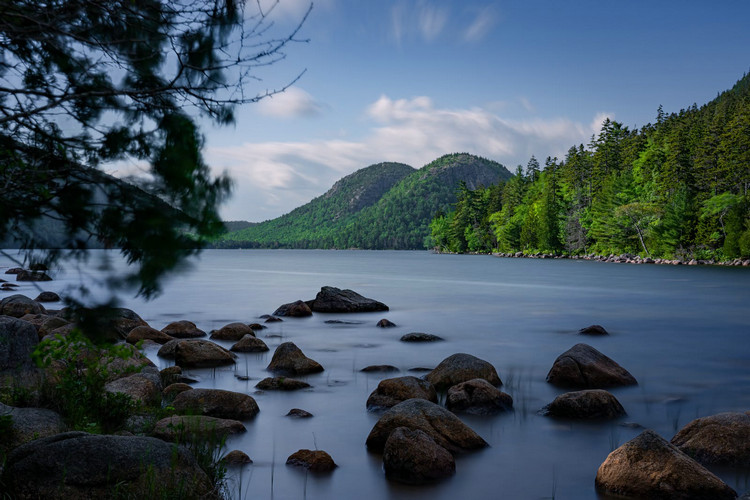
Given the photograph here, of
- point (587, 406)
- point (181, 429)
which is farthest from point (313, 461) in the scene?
point (587, 406)

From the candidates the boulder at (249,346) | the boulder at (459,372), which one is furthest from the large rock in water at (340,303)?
the boulder at (459,372)

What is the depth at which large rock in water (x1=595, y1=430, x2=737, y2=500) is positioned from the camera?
6.34 m

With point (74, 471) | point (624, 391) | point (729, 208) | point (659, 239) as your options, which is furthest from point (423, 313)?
point (659, 239)

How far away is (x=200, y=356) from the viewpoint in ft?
45.8

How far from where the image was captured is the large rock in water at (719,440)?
24.3 feet

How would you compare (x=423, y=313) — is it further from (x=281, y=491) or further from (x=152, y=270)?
(x=152, y=270)

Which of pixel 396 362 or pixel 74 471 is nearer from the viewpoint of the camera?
pixel 74 471

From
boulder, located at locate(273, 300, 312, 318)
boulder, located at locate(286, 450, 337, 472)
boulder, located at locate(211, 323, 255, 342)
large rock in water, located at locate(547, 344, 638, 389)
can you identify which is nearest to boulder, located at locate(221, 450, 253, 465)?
boulder, located at locate(286, 450, 337, 472)

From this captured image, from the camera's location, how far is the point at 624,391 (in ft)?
40.1

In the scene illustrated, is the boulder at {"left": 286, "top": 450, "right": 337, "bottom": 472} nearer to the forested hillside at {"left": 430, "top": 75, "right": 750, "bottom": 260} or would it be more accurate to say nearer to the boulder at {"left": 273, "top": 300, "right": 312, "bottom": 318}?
the boulder at {"left": 273, "top": 300, "right": 312, "bottom": 318}

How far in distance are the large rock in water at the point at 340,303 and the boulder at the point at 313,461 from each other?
17.8 metres

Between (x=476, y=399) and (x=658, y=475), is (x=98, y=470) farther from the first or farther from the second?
(x=476, y=399)

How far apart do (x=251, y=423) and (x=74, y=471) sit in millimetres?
4513

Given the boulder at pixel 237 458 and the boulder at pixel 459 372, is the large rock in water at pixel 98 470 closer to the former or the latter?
the boulder at pixel 237 458
